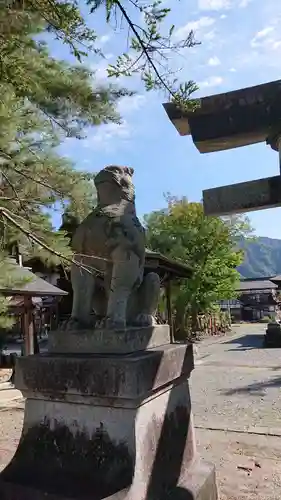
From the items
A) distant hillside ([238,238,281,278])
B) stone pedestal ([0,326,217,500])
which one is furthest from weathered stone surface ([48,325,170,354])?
distant hillside ([238,238,281,278])

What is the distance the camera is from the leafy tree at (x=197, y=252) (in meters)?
17.0

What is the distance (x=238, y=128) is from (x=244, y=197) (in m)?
0.57

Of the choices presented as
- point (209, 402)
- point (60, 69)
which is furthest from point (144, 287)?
point (209, 402)

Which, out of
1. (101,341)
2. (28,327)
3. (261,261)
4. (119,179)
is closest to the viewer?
(101,341)

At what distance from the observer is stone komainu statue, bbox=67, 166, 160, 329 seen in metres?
2.39

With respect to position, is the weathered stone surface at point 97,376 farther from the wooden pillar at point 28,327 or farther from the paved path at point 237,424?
the wooden pillar at point 28,327

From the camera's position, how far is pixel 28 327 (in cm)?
1039

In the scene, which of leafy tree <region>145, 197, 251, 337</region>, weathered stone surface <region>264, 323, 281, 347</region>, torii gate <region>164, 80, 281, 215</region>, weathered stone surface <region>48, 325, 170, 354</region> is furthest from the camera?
leafy tree <region>145, 197, 251, 337</region>

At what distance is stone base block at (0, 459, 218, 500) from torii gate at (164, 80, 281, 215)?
1987 millimetres

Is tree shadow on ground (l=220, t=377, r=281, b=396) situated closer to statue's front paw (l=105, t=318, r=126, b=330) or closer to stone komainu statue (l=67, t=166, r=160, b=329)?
stone komainu statue (l=67, t=166, r=160, b=329)

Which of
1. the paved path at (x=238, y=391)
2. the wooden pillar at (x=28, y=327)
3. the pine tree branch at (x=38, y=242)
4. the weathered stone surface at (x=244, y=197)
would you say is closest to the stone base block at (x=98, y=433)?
the pine tree branch at (x=38, y=242)

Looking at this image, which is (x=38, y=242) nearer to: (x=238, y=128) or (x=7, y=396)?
(x=238, y=128)

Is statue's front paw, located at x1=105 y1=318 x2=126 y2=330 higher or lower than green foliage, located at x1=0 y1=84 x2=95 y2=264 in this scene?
lower

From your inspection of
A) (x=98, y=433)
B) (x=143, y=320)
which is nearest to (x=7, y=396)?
(x=143, y=320)
